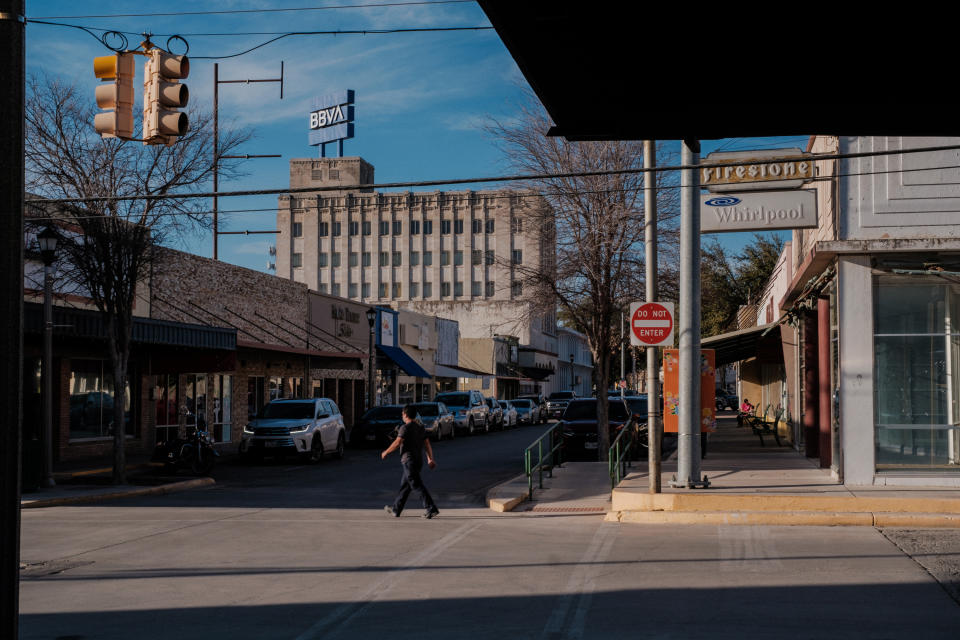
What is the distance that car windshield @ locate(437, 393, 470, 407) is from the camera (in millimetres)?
44469

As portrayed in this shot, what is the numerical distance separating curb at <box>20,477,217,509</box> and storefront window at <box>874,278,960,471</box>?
1322cm

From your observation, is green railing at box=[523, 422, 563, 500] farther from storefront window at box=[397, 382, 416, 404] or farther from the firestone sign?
storefront window at box=[397, 382, 416, 404]

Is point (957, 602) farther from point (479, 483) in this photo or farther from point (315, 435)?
point (315, 435)

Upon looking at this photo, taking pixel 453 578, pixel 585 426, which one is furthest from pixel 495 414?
pixel 453 578

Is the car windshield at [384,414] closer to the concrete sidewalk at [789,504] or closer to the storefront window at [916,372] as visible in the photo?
the concrete sidewalk at [789,504]

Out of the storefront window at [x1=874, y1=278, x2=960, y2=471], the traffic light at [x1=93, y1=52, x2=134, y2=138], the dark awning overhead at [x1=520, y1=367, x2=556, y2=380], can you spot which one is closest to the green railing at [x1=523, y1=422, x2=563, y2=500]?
the storefront window at [x1=874, y1=278, x2=960, y2=471]

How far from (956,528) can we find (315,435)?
695 inches

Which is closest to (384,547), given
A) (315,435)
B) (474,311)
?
(315,435)

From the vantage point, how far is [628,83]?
19.2 feet

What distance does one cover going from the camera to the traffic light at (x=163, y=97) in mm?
10219

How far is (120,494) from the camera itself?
18422 millimetres

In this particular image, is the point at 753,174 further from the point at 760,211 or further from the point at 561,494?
the point at 561,494

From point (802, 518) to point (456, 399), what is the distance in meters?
31.5

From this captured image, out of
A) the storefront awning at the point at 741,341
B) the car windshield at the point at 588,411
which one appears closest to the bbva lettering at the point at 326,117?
the storefront awning at the point at 741,341
